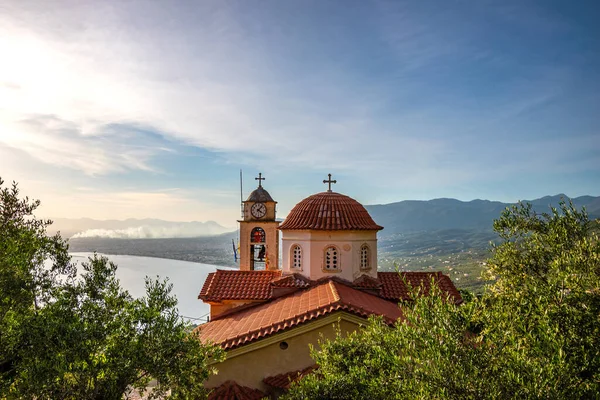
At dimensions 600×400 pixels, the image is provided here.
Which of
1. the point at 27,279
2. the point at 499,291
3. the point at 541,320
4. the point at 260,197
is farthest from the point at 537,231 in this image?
A: the point at 260,197

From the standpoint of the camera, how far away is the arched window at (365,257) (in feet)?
53.9

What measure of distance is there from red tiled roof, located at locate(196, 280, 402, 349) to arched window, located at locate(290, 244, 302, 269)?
1296 millimetres

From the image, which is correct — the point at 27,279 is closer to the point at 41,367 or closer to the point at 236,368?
the point at 41,367

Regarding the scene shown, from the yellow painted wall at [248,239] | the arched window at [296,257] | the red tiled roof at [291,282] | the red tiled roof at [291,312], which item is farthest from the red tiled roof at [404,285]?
the yellow painted wall at [248,239]

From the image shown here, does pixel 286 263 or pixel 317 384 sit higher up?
pixel 286 263

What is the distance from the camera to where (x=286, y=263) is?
16719 millimetres

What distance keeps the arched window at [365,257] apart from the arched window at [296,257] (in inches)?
100.0

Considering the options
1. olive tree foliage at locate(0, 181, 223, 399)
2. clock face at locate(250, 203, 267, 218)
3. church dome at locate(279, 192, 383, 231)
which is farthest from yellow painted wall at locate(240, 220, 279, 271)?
olive tree foliage at locate(0, 181, 223, 399)

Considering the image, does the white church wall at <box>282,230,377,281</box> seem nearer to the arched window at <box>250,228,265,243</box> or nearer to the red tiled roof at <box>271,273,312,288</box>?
the red tiled roof at <box>271,273,312,288</box>

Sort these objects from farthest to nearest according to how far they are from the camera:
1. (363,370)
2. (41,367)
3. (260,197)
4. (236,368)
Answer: (260,197), (236,368), (363,370), (41,367)

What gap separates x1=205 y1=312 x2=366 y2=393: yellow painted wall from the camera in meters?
11.6

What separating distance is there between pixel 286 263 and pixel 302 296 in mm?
2399

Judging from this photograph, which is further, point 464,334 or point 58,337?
point 58,337

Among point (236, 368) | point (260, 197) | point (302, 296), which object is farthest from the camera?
point (260, 197)
